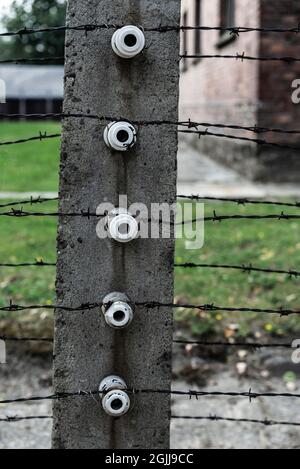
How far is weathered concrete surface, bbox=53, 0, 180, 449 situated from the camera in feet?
6.74

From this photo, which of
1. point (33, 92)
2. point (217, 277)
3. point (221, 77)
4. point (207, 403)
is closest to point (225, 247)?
point (217, 277)

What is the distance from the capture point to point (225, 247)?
19.6ft

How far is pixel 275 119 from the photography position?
30.7ft

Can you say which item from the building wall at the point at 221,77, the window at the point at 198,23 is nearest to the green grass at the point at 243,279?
the building wall at the point at 221,77

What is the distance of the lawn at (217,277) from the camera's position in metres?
4.52

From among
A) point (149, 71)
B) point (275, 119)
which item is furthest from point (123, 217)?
point (275, 119)

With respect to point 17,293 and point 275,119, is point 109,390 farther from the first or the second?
point 275,119

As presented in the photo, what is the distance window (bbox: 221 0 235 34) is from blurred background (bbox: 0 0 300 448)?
0.03 m

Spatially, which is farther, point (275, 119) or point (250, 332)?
point (275, 119)

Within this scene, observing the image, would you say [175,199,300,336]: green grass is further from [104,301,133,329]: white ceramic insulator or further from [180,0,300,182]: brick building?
[180,0,300,182]: brick building

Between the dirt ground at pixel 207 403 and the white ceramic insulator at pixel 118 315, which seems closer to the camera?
the white ceramic insulator at pixel 118 315

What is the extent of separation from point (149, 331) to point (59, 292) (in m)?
0.32

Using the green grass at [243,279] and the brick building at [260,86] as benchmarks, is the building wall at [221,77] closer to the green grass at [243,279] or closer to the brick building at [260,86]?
the brick building at [260,86]

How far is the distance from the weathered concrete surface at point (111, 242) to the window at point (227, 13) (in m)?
9.59
